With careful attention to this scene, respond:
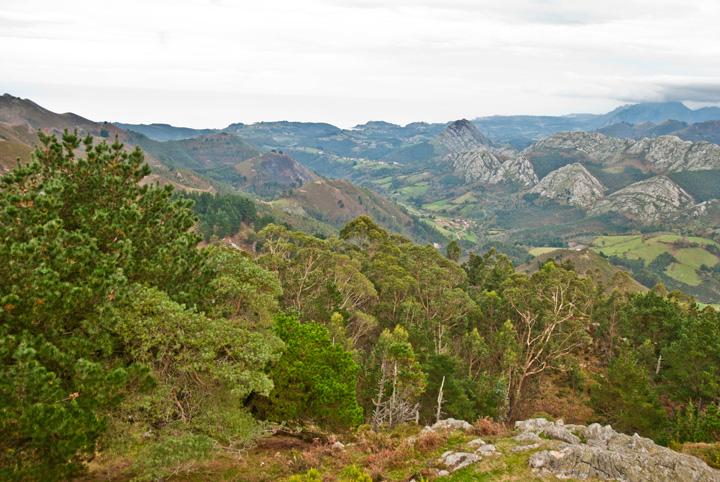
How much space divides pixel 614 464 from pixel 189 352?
64.6 feet

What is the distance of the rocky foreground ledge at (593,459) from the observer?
2048cm

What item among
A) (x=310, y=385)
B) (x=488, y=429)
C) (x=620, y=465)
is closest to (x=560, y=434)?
(x=488, y=429)

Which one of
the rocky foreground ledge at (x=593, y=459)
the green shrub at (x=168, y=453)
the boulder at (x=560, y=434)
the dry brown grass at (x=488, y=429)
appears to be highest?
the green shrub at (x=168, y=453)

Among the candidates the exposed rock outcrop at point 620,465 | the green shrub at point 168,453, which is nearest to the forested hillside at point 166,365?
the green shrub at point 168,453

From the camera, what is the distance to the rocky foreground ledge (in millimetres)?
20484

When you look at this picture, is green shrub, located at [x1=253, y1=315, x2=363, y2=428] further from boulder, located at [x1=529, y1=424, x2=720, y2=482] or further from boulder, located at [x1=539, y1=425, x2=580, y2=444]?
boulder, located at [x1=529, y1=424, x2=720, y2=482]

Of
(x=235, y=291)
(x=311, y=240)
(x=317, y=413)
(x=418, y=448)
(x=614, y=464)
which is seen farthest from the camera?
(x=311, y=240)

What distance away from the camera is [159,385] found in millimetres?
21109

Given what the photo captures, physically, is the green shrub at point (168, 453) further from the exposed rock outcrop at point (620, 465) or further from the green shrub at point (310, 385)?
the exposed rock outcrop at point (620, 465)

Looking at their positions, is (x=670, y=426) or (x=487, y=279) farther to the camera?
(x=487, y=279)

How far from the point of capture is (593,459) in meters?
21.2

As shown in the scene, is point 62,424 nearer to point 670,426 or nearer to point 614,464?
point 614,464

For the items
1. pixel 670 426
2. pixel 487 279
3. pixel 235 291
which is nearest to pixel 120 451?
pixel 235 291

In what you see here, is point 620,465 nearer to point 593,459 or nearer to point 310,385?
point 593,459
